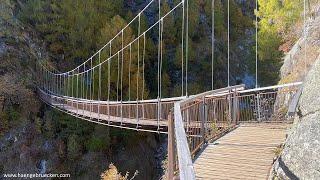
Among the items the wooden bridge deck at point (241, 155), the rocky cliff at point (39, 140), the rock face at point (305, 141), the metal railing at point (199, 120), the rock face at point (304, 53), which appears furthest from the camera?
the rocky cliff at point (39, 140)

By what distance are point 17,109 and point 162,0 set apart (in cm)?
1110

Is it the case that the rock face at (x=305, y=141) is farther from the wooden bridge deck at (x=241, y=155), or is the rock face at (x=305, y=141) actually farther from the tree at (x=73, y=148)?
the tree at (x=73, y=148)

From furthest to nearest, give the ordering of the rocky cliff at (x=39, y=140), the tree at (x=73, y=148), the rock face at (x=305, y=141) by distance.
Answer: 1. the tree at (x=73, y=148)
2. the rocky cliff at (x=39, y=140)
3. the rock face at (x=305, y=141)

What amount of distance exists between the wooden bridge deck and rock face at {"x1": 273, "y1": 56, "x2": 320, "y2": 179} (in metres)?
0.77

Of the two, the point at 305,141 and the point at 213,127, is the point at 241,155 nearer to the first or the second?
the point at 213,127

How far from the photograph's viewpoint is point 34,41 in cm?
2359

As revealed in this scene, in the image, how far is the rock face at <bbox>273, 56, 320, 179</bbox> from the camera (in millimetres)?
3014

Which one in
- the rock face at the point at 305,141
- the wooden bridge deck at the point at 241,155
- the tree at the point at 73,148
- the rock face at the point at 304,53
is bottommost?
the tree at the point at 73,148

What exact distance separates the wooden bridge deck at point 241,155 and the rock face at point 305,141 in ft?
2.51

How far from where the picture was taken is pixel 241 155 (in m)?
4.88

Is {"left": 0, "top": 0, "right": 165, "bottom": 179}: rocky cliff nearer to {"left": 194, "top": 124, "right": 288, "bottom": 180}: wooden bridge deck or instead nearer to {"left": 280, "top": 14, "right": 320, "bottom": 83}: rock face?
{"left": 280, "top": 14, "right": 320, "bottom": 83}: rock face

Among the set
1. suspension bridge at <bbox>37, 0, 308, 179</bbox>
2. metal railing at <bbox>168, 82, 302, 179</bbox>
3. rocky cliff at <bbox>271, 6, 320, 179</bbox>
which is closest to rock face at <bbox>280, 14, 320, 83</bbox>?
suspension bridge at <bbox>37, 0, 308, 179</bbox>

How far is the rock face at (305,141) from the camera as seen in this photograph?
9.89 ft

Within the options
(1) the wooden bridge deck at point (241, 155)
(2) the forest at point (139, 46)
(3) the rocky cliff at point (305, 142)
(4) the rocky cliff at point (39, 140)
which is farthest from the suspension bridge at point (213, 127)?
(2) the forest at point (139, 46)
